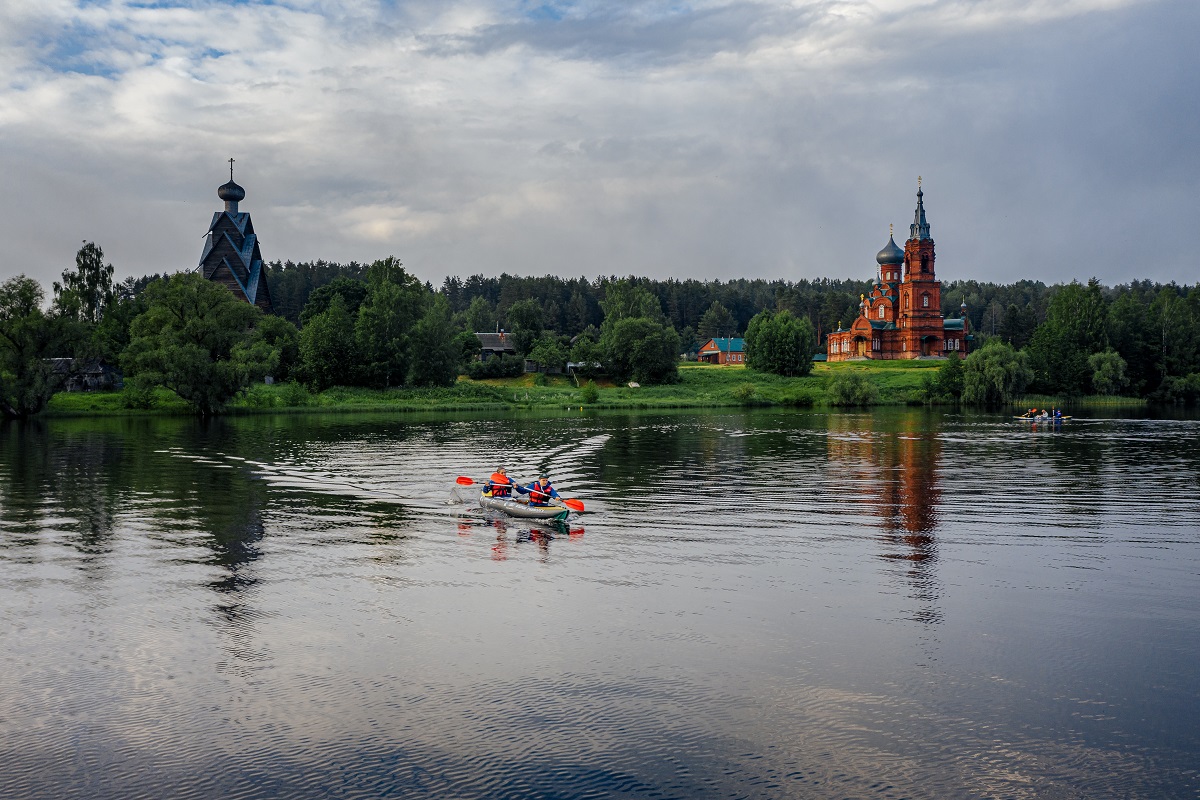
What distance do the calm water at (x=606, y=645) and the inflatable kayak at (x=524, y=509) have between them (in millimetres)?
450

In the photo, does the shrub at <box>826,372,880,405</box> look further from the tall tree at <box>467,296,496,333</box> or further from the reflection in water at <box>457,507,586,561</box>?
the tall tree at <box>467,296,496,333</box>

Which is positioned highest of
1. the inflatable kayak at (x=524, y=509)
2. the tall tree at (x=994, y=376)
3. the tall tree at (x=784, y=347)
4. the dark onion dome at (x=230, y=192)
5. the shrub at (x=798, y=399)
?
the dark onion dome at (x=230, y=192)

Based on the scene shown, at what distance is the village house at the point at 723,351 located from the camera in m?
182

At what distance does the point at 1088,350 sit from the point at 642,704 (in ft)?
402

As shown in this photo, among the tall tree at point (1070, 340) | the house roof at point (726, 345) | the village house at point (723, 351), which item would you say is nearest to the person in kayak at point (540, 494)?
the tall tree at point (1070, 340)

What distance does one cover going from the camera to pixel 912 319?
14812 centimetres

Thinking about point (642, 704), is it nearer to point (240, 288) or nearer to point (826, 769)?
point (826, 769)

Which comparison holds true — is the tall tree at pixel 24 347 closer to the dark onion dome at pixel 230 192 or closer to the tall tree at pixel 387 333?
the tall tree at pixel 387 333

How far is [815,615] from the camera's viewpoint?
55.9ft

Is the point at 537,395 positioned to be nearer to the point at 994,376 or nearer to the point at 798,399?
the point at 798,399

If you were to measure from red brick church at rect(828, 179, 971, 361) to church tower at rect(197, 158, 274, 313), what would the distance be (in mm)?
88793

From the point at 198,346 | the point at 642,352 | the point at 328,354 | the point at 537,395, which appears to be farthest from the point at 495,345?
the point at 198,346

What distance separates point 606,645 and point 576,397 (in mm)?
92171

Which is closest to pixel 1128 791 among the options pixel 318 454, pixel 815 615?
pixel 815 615
